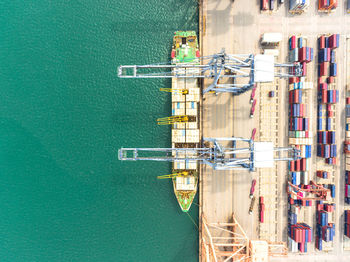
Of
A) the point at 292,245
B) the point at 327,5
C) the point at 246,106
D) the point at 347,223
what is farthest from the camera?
the point at 246,106

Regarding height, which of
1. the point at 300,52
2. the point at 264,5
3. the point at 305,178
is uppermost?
the point at 264,5

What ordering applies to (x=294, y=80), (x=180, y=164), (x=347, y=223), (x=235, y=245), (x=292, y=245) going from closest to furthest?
1. (x=235, y=245)
2. (x=180, y=164)
3. (x=294, y=80)
4. (x=347, y=223)
5. (x=292, y=245)

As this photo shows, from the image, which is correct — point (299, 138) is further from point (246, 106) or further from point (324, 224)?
point (324, 224)

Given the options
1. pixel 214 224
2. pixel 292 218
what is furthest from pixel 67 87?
pixel 292 218

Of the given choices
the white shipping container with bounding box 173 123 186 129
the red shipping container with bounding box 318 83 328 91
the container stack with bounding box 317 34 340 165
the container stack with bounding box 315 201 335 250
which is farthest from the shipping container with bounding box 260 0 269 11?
the container stack with bounding box 315 201 335 250

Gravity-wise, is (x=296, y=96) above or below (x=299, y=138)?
above

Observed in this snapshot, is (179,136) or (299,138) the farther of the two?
(179,136)

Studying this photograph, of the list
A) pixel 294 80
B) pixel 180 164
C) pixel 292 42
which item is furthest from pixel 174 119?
pixel 292 42
